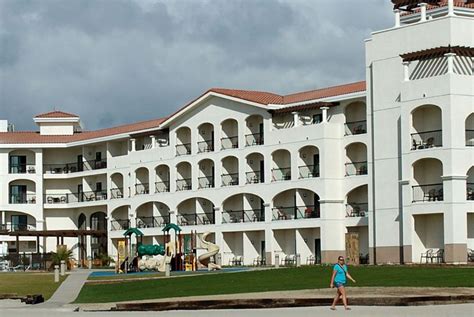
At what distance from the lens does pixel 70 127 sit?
108 m

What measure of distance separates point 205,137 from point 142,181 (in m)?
9.76

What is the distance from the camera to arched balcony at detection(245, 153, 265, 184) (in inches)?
3226

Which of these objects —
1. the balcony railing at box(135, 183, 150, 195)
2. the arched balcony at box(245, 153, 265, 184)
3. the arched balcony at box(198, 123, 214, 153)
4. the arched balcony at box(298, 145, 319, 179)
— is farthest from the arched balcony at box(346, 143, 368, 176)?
the balcony railing at box(135, 183, 150, 195)

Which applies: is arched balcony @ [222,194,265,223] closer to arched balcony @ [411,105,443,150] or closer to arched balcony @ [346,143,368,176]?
arched balcony @ [346,143,368,176]

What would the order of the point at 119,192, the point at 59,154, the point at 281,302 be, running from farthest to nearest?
the point at 59,154 < the point at 119,192 < the point at 281,302

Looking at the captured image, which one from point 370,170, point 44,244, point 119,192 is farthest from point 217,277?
point 44,244

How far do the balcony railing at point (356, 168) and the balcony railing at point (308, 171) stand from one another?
2.36 m

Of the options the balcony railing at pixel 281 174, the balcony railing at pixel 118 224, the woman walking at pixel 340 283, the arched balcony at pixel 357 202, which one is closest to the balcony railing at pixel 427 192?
the arched balcony at pixel 357 202

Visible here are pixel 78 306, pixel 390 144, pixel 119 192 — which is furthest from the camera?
pixel 119 192

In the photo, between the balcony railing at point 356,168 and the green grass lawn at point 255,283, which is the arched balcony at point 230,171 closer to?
the balcony railing at point 356,168

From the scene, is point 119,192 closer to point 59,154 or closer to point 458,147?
point 59,154

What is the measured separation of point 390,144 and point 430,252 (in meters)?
7.48

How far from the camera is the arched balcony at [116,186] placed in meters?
97.7

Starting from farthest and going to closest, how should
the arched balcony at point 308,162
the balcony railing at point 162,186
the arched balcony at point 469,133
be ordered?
the balcony railing at point 162,186
the arched balcony at point 308,162
the arched balcony at point 469,133
